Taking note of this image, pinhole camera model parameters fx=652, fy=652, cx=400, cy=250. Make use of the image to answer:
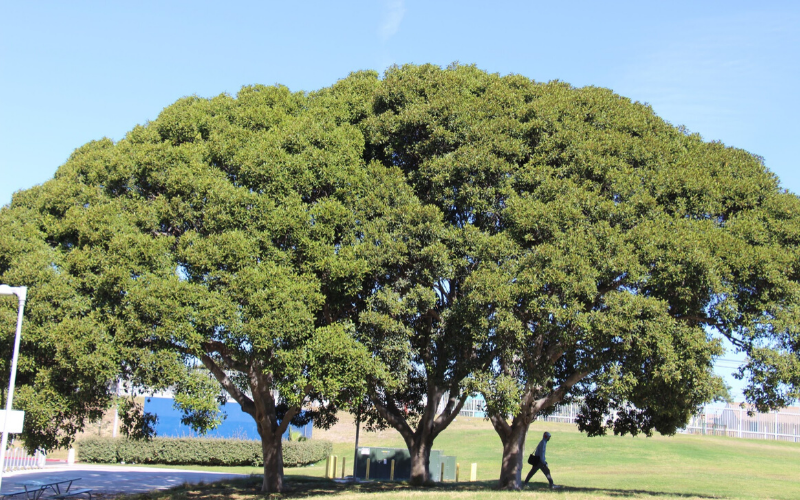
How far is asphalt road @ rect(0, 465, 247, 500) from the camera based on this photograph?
20.9 m

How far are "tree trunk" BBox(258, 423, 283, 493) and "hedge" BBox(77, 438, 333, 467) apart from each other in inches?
515

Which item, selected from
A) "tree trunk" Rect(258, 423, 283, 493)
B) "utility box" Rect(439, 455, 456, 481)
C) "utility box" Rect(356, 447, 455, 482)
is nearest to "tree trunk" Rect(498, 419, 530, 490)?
"tree trunk" Rect(258, 423, 283, 493)

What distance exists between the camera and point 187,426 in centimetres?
3978

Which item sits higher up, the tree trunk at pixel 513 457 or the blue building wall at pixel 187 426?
the tree trunk at pixel 513 457

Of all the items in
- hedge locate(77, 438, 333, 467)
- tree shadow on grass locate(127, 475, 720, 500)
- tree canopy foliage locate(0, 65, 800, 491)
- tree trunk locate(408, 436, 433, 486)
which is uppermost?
tree canopy foliage locate(0, 65, 800, 491)

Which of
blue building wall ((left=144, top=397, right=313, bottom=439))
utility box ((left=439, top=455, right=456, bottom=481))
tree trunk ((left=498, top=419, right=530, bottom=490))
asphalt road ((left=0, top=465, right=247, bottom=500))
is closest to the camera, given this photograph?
tree trunk ((left=498, top=419, right=530, bottom=490))

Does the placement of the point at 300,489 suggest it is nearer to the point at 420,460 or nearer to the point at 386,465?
the point at 420,460

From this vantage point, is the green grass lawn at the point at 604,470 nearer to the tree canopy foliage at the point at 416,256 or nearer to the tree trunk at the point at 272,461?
the tree trunk at the point at 272,461

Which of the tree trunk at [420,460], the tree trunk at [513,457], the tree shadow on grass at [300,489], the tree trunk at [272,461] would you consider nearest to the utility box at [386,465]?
the tree shadow on grass at [300,489]

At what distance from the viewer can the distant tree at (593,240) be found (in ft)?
46.0

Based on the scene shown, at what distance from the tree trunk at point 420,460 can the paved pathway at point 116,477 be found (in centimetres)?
811

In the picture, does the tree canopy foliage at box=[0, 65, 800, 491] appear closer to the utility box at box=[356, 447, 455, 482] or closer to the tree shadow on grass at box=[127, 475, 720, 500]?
the tree shadow on grass at box=[127, 475, 720, 500]

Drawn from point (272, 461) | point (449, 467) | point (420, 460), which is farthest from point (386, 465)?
point (272, 461)

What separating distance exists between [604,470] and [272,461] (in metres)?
15.7
